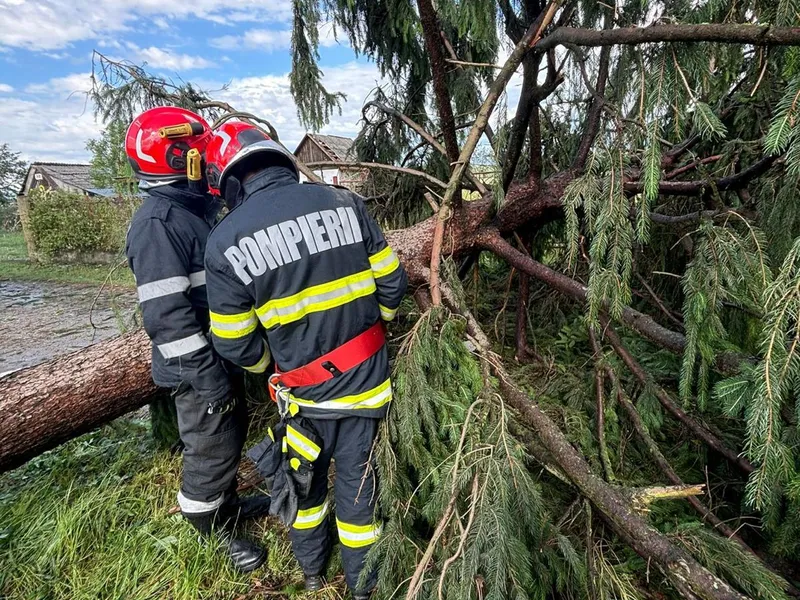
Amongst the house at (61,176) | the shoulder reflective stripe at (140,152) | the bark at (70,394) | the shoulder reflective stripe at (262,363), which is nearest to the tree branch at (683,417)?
the shoulder reflective stripe at (262,363)

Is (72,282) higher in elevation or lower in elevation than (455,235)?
lower

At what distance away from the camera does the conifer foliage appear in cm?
137

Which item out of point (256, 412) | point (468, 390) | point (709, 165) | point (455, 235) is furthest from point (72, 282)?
point (709, 165)

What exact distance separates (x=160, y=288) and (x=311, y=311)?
73 cm

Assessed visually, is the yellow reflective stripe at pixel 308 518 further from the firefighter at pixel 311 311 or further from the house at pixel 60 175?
the house at pixel 60 175

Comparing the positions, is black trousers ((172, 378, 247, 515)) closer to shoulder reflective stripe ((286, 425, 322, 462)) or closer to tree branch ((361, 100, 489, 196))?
shoulder reflective stripe ((286, 425, 322, 462))

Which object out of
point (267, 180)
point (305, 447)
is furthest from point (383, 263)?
point (305, 447)

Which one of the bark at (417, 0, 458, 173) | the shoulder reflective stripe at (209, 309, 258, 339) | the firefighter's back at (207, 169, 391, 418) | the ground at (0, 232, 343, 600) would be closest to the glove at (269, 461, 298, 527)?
the firefighter's back at (207, 169, 391, 418)

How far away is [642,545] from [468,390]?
0.82 m

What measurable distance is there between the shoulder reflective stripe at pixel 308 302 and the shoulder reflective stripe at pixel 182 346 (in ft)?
1.38

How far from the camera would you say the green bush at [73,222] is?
11547mm

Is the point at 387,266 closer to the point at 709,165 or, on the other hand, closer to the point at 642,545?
the point at 642,545

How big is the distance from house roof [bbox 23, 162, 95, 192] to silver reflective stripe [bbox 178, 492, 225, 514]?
2282 cm

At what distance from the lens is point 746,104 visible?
99.1 inches
